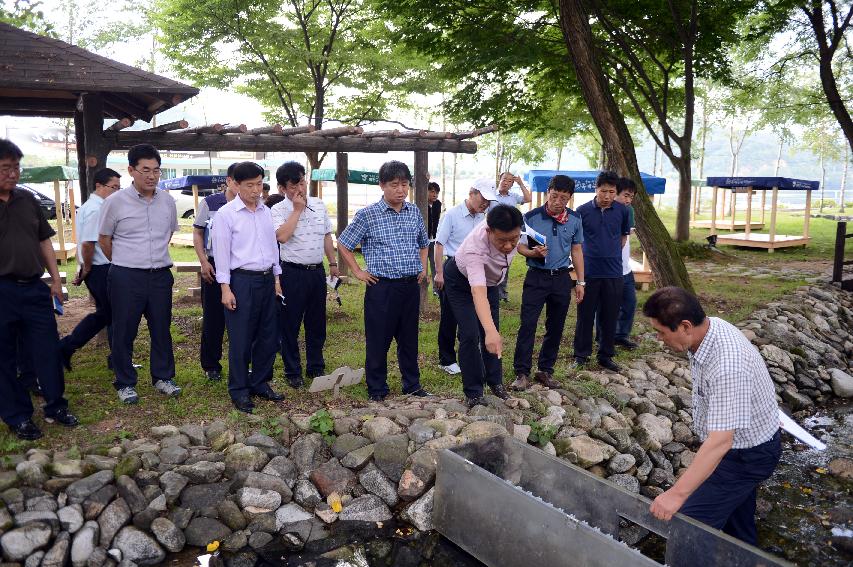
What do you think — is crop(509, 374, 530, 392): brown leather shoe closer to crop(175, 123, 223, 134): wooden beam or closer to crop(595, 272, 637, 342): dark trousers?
crop(595, 272, 637, 342): dark trousers

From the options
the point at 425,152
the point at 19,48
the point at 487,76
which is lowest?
the point at 425,152

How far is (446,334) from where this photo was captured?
654 centimetres

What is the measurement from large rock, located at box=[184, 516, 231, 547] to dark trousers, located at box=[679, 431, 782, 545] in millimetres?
2744

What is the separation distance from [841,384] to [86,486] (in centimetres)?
805

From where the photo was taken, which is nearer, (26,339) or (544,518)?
(544,518)

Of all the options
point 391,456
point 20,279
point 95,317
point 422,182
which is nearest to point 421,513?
point 391,456

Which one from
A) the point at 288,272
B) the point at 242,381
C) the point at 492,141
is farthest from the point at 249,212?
the point at 492,141

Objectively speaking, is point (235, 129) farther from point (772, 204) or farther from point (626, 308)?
point (772, 204)

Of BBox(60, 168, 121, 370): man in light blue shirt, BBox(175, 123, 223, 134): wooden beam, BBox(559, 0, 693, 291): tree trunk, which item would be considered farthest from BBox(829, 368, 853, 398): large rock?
BBox(60, 168, 121, 370): man in light blue shirt

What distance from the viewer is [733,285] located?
11930 mm

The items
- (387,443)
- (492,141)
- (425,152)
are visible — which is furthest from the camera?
(492,141)

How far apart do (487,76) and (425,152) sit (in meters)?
4.48

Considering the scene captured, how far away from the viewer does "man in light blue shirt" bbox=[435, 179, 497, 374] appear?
20.5ft

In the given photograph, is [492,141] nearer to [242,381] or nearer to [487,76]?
[487,76]
